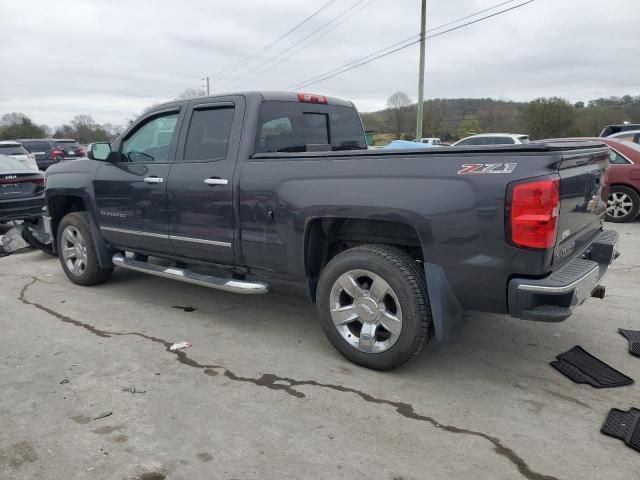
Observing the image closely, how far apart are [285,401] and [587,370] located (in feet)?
6.95

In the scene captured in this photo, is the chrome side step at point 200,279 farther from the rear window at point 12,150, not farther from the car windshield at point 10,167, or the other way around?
the rear window at point 12,150

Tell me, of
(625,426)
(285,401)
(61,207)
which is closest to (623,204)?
(625,426)

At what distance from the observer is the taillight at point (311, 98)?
15.4 ft

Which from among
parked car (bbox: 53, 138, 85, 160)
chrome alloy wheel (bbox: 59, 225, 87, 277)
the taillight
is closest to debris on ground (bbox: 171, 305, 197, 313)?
chrome alloy wheel (bbox: 59, 225, 87, 277)

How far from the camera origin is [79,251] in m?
5.81

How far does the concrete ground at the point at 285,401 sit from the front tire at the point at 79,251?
30.7 inches

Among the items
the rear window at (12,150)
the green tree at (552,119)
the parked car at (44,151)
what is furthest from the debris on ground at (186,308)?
the green tree at (552,119)

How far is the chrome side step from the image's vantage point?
4098 millimetres

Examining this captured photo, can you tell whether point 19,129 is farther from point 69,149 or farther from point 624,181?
point 624,181

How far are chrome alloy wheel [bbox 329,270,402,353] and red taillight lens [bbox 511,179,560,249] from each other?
91 cm

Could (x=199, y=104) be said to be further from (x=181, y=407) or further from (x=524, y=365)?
(x=524, y=365)

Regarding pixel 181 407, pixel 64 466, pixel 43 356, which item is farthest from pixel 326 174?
pixel 43 356

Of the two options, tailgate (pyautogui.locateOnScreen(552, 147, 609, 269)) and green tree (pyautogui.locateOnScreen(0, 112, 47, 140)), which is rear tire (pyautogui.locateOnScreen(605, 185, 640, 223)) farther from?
green tree (pyautogui.locateOnScreen(0, 112, 47, 140))

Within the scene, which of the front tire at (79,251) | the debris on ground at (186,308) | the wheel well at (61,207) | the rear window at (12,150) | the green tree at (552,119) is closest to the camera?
the debris on ground at (186,308)
